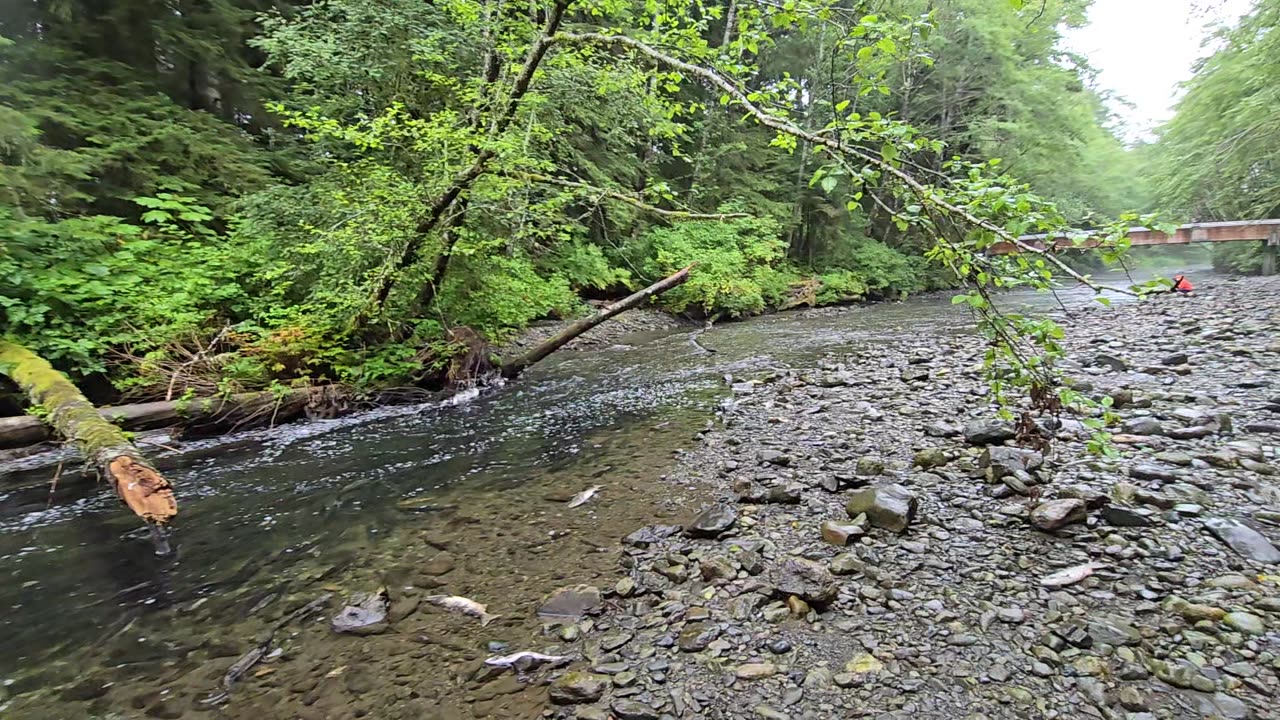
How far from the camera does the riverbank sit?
7.62 feet

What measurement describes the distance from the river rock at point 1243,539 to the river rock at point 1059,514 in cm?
59

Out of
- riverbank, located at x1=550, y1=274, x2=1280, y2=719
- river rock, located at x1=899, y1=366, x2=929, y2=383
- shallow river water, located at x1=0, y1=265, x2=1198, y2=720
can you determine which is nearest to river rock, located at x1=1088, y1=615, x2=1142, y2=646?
riverbank, located at x1=550, y1=274, x2=1280, y2=719

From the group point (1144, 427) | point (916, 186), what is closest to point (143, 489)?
point (916, 186)

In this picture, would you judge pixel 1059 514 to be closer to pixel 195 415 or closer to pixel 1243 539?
pixel 1243 539

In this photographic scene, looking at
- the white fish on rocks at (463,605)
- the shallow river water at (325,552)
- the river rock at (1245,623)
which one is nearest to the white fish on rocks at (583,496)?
the shallow river water at (325,552)

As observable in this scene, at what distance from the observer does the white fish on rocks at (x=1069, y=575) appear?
2.90m

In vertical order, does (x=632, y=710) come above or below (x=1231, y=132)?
below

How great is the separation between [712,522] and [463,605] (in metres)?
1.69

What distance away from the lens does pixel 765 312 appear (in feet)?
65.8

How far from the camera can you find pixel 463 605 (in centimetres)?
333

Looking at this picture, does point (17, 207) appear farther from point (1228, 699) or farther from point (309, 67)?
point (1228, 699)

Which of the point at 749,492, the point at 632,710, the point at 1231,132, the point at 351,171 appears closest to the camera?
the point at 632,710

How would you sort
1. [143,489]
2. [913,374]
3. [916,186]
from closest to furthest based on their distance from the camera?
[916,186] → [143,489] → [913,374]

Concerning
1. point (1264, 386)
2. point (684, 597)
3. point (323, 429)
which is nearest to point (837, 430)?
point (684, 597)
